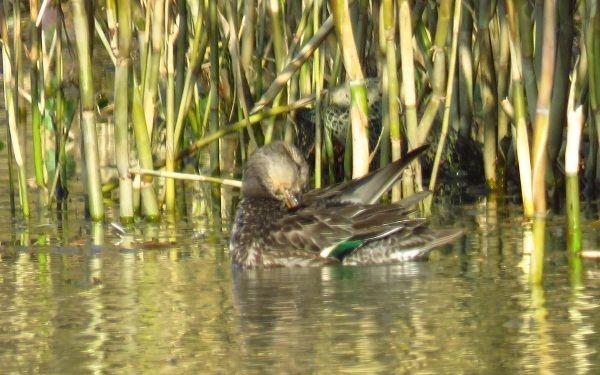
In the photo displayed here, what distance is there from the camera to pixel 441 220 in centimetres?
777

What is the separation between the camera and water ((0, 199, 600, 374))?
4.53 m

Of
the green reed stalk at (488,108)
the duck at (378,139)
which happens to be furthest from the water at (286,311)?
the duck at (378,139)

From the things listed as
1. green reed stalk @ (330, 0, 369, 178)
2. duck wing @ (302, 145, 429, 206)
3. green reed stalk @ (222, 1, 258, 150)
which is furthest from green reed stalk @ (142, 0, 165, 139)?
duck wing @ (302, 145, 429, 206)

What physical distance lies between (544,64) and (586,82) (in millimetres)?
2184

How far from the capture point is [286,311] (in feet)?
17.5

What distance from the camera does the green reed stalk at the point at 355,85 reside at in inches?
263

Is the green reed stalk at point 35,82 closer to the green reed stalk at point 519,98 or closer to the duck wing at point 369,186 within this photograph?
the duck wing at point 369,186

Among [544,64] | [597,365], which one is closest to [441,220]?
[544,64]

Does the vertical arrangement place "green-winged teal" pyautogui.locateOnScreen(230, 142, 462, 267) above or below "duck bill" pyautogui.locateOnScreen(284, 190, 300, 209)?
below

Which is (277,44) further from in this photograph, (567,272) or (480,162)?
(567,272)

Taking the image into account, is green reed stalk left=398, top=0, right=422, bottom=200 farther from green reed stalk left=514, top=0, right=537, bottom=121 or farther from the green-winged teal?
green reed stalk left=514, top=0, right=537, bottom=121

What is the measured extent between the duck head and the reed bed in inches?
13.3

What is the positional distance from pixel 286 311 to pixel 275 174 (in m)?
2.08

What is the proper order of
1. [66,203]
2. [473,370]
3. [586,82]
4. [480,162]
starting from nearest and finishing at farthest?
[473,370] < [586,82] < [66,203] < [480,162]
